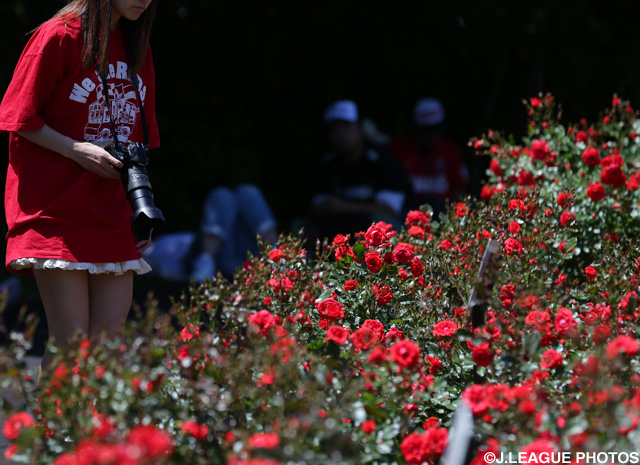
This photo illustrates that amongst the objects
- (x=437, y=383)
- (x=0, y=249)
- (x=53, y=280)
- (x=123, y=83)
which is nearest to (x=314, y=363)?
(x=437, y=383)

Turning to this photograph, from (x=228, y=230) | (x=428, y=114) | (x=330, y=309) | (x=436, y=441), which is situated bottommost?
(x=436, y=441)

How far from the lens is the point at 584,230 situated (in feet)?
11.2

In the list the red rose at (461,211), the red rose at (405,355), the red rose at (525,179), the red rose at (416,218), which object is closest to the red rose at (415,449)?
the red rose at (405,355)

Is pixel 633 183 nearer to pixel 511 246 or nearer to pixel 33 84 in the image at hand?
pixel 511 246

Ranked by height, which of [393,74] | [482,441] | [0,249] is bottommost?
[482,441]

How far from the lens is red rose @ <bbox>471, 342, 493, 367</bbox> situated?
2.02 metres

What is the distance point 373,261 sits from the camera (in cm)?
257

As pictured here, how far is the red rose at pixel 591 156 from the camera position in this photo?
11.5 feet

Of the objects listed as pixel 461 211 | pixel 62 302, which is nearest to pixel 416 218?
pixel 461 211

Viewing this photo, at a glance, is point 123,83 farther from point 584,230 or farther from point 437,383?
point 584,230

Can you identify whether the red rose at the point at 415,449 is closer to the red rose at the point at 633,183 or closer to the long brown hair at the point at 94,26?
the long brown hair at the point at 94,26

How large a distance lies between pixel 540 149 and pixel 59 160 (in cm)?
197

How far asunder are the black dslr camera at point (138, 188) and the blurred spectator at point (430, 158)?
4.26 metres

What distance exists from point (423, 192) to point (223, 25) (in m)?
2.95
